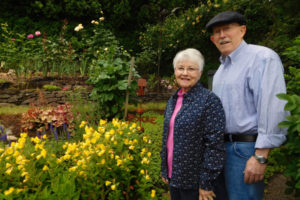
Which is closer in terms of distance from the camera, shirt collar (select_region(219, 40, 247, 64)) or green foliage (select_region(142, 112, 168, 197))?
shirt collar (select_region(219, 40, 247, 64))

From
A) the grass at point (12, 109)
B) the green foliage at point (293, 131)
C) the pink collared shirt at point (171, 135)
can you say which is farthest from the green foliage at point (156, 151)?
the grass at point (12, 109)

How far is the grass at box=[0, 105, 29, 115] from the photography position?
5.70 metres

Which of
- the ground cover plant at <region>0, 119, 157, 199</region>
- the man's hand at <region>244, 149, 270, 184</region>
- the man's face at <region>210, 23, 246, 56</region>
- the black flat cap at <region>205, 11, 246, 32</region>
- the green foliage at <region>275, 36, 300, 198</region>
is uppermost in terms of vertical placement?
the black flat cap at <region>205, 11, 246, 32</region>

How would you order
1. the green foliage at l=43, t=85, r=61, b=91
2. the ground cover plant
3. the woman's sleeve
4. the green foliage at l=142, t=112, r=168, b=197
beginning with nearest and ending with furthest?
the woman's sleeve → the ground cover plant → the green foliage at l=142, t=112, r=168, b=197 → the green foliage at l=43, t=85, r=61, b=91

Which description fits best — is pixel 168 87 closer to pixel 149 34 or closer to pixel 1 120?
pixel 149 34

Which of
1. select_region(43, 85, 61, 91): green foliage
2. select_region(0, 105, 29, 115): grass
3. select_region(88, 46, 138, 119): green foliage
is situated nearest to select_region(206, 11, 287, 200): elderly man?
select_region(88, 46, 138, 119): green foliage

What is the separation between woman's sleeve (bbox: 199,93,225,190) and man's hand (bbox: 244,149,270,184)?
167 mm

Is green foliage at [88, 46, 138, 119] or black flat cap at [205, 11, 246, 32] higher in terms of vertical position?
black flat cap at [205, 11, 246, 32]

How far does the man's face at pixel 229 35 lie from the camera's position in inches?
67.2

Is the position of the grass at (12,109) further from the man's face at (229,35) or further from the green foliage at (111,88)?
the man's face at (229,35)

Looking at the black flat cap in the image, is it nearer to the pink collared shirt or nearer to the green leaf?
the pink collared shirt

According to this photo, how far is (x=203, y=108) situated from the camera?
160 centimetres

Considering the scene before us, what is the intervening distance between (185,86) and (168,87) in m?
A: 6.44

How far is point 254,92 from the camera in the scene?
1555mm
